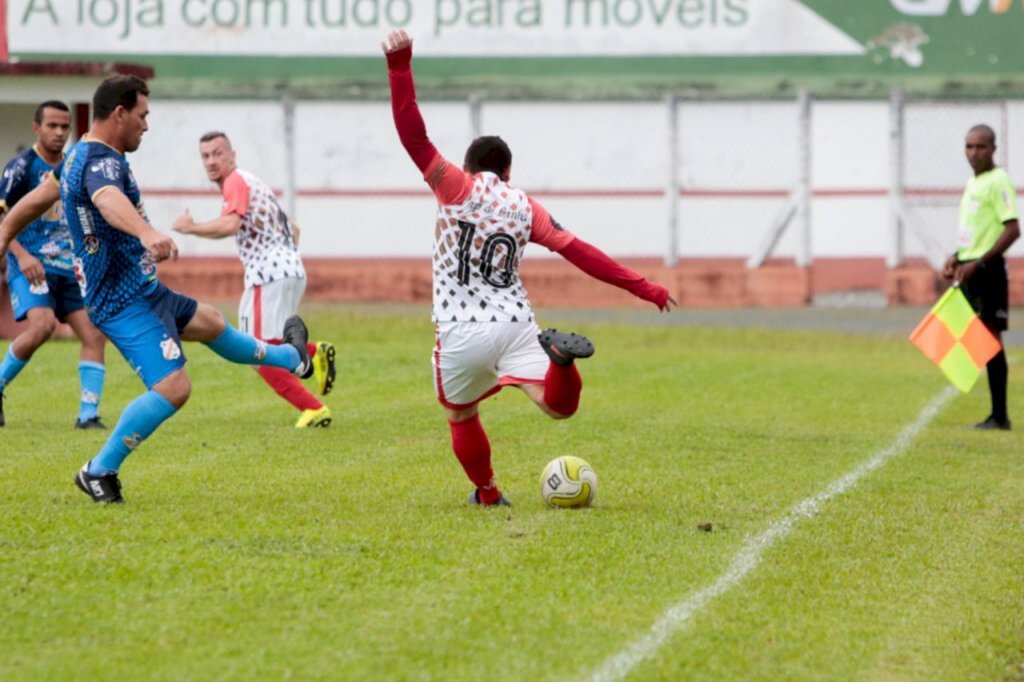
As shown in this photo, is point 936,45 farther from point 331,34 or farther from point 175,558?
point 175,558

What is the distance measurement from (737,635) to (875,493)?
11.6 ft

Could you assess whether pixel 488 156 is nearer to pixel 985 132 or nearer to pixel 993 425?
pixel 985 132

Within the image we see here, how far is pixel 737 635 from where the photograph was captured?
6.05 meters

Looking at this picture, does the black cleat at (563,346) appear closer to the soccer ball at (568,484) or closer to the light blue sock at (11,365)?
the soccer ball at (568,484)

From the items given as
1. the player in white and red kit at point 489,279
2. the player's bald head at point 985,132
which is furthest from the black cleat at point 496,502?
the player's bald head at point 985,132

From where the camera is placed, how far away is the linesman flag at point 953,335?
12.8 m

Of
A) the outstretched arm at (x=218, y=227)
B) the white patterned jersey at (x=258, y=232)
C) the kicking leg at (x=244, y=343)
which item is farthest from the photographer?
the white patterned jersey at (x=258, y=232)

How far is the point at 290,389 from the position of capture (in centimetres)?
1196

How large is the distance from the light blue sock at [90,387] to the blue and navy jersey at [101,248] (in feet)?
11.6

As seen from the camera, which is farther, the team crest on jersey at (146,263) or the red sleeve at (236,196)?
the red sleeve at (236,196)

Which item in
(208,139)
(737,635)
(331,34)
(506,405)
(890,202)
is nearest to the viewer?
(737,635)

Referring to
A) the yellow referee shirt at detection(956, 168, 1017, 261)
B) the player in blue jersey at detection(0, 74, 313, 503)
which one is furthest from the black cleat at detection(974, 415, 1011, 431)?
the player in blue jersey at detection(0, 74, 313, 503)

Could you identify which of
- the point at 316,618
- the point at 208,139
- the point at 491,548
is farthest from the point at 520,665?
the point at 208,139

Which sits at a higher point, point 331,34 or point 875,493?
point 331,34
